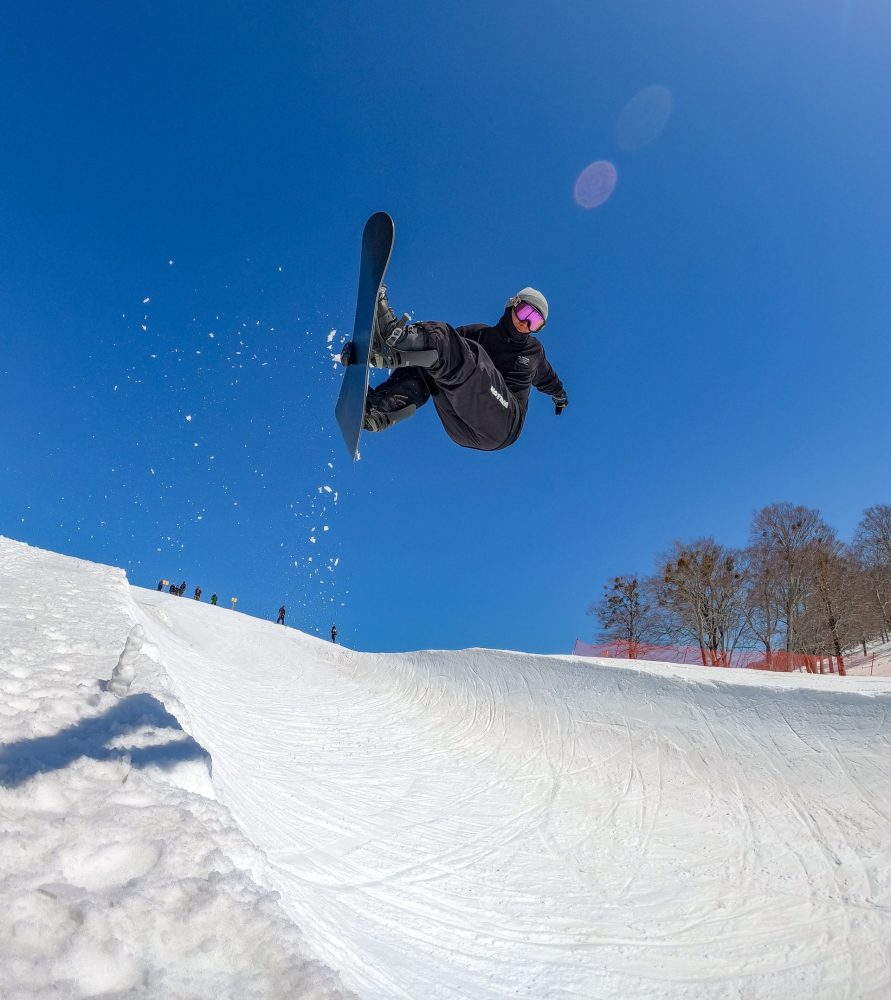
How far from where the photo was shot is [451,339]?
5.47m

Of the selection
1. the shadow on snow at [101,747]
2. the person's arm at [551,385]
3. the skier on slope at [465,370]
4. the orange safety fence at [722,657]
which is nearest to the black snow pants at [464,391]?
the skier on slope at [465,370]

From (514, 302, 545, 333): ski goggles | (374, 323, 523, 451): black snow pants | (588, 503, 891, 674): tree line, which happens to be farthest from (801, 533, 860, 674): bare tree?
(514, 302, 545, 333): ski goggles

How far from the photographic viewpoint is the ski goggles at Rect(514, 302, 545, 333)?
623cm

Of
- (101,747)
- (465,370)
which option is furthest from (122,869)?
(465,370)

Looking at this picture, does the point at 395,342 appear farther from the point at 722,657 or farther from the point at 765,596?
the point at 765,596

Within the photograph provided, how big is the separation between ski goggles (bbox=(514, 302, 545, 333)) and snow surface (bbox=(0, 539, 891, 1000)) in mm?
5265

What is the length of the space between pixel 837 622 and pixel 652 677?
21062mm

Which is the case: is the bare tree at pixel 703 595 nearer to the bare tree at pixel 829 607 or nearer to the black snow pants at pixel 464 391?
the bare tree at pixel 829 607

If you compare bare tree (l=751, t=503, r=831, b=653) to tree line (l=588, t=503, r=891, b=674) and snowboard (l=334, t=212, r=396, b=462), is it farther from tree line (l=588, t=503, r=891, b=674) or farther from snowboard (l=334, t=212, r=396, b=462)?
snowboard (l=334, t=212, r=396, b=462)

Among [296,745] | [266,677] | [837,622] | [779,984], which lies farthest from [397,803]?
[837,622]

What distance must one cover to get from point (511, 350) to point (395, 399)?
1617 mm

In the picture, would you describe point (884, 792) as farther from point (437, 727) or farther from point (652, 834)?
point (437, 727)

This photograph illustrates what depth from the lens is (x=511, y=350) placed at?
21.5ft

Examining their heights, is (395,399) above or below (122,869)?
above
